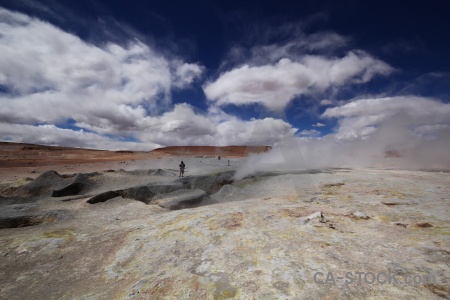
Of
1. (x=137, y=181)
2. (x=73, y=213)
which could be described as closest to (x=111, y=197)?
(x=73, y=213)

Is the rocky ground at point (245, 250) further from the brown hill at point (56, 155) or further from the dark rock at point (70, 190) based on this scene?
the brown hill at point (56, 155)

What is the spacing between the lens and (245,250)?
4.12 meters

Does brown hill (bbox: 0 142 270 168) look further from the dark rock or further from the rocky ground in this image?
the rocky ground

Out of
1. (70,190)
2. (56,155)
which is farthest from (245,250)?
(56,155)

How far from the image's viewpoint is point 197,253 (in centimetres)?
424

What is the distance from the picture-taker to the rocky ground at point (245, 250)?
3.10m

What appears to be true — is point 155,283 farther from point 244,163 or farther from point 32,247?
point 244,163

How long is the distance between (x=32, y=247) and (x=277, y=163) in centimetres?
1432

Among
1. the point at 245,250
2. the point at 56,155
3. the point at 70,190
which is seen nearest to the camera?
the point at 245,250

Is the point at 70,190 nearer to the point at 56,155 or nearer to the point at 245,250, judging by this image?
the point at 245,250

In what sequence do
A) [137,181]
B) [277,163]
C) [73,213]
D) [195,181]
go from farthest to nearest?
[277,163] < [137,181] < [195,181] < [73,213]

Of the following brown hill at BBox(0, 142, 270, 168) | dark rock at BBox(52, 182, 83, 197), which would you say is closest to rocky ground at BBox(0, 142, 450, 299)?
dark rock at BBox(52, 182, 83, 197)

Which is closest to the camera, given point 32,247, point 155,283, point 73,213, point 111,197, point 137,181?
point 155,283

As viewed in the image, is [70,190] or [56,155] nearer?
[70,190]
